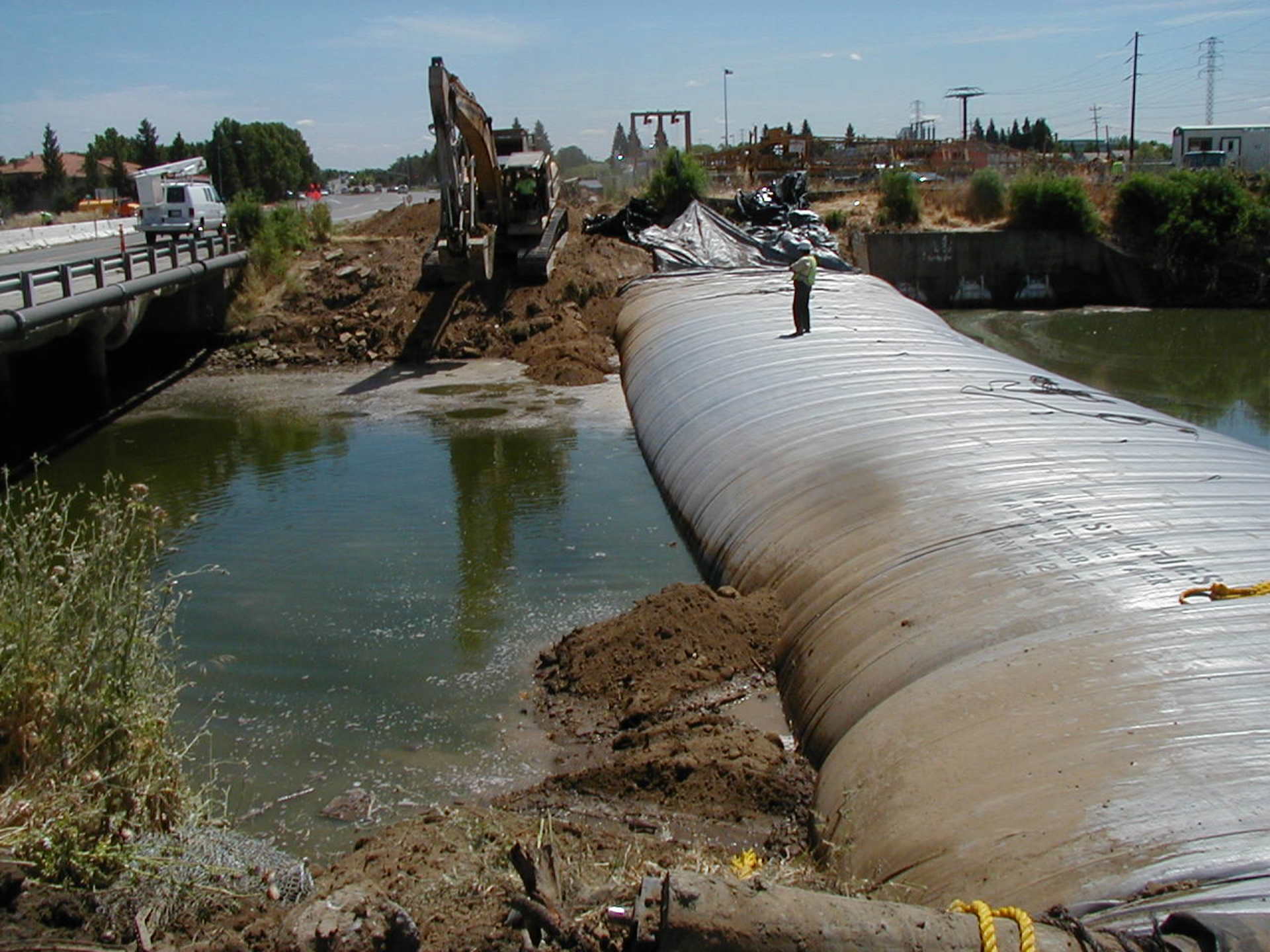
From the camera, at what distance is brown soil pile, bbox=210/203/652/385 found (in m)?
22.1

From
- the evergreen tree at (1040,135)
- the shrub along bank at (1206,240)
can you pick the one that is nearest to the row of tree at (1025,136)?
the evergreen tree at (1040,135)

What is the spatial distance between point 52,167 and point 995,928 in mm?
87815

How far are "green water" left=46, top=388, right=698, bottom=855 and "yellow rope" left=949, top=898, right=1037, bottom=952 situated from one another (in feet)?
11.3

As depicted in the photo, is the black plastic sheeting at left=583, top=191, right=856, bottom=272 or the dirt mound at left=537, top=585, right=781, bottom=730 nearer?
the dirt mound at left=537, top=585, right=781, bottom=730

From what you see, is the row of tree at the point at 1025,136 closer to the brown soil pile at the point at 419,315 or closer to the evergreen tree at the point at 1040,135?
the evergreen tree at the point at 1040,135

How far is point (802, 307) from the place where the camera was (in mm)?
15031

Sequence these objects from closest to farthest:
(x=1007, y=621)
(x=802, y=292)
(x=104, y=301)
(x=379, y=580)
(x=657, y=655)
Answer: (x=1007, y=621)
(x=657, y=655)
(x=379, y=580)
(x=802, y=292)
(x=104, y=301)

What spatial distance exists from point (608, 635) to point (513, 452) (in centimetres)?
725

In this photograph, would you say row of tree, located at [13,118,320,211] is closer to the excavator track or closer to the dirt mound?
the excavator track

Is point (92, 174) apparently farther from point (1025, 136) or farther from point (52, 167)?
point (1025, 136)

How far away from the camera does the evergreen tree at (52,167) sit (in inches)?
3031

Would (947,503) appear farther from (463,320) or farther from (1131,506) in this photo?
(463,320)

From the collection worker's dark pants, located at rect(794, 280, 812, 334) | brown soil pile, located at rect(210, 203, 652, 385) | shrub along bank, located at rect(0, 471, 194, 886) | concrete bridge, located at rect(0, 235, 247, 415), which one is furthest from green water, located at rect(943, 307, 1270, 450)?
concrete bridge, located at rect(0, 235, 247, 415)

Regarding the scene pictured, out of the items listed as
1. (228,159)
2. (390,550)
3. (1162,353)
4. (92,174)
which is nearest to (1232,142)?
(1162,353)
